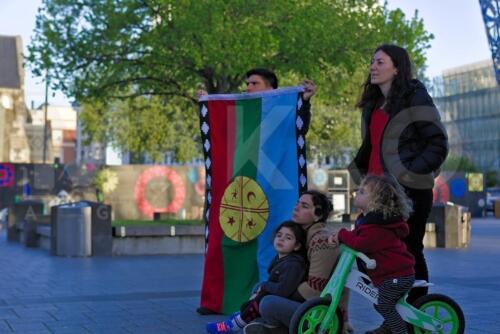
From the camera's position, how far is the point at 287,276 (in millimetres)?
5594

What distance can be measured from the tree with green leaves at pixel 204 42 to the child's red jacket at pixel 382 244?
1337 cm

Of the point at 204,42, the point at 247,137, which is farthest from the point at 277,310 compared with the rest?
the point at 204,42

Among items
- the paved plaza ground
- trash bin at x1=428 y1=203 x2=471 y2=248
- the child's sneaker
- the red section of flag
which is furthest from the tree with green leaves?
the child's sneaker

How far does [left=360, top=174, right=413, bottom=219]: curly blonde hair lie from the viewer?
5031 millimetres

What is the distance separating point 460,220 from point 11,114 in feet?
232

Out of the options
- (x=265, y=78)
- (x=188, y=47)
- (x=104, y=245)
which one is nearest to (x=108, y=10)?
(x=188, y=47)

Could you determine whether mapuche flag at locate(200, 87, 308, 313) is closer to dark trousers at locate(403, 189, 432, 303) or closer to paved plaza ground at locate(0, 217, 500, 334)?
paved plaza ground at locate(0, 217, 500, 334)

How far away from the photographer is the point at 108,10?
1948 centimetres

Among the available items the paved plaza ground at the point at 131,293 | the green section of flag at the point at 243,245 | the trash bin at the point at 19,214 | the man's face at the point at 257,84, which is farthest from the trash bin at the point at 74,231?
the man's face at the point at 257,84

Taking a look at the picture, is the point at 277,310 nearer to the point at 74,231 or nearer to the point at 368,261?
the point at 368,261

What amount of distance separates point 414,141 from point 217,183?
2.57 m

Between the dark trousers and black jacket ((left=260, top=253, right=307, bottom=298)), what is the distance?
741mm

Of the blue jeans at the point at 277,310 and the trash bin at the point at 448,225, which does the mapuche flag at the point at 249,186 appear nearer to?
the blue jeans at the point at 277,310

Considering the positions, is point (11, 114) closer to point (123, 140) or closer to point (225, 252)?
point (123, 140)
